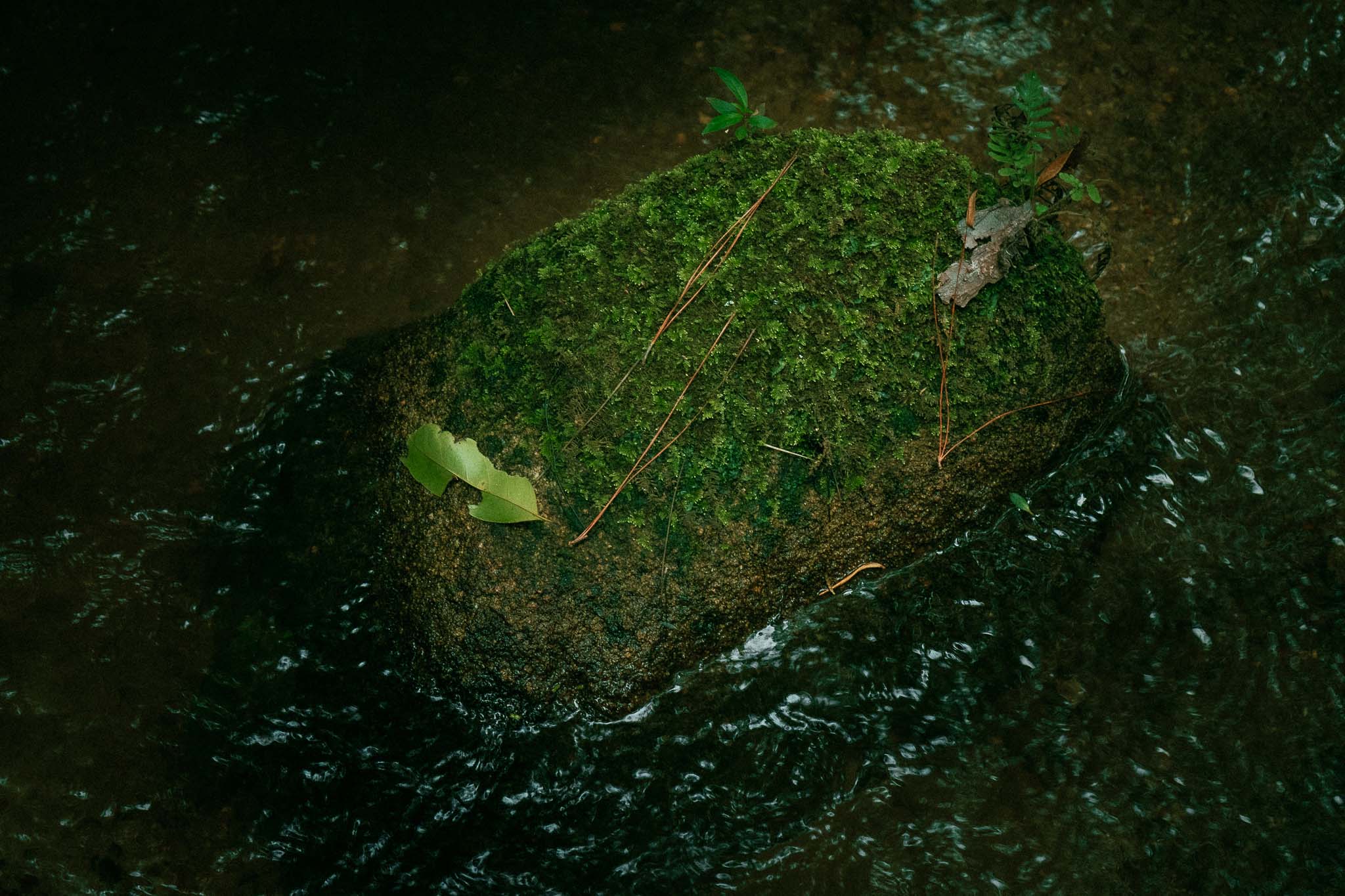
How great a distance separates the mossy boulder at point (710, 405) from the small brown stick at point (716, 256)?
21 millimetres

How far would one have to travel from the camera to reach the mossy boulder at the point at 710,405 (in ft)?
8.04

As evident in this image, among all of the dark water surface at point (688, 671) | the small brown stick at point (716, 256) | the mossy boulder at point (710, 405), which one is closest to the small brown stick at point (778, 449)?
the mossy boulder at point (710, 405)

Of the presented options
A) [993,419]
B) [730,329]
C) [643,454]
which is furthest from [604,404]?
[993,419]

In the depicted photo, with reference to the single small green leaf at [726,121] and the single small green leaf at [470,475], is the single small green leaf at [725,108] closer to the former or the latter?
the single small green leaf at [726,121]

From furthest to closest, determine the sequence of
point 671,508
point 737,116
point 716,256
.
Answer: point 737,116 < point 716,256 < point 671,508

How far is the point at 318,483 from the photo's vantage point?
3.01 metres

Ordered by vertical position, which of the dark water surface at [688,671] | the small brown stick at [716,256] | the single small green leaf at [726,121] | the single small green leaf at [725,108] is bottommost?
the dark water surface at [688,671]

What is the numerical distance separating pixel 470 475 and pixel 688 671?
0.89m

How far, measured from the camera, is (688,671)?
8.79 feet

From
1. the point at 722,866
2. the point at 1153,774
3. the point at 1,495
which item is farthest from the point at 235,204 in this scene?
the point at 1153,774

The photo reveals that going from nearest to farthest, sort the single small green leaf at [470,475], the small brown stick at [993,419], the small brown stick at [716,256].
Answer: the single small green leaf at [470,475], the small brown stick at [716,256], the small brown stick at [993,419]

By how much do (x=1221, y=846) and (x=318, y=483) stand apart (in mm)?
3072

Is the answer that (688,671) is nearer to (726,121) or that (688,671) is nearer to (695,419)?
(695,419)

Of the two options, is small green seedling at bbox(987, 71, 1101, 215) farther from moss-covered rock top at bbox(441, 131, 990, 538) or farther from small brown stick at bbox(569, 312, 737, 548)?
small brown stick at bbox(569, 312, 737, 548)
